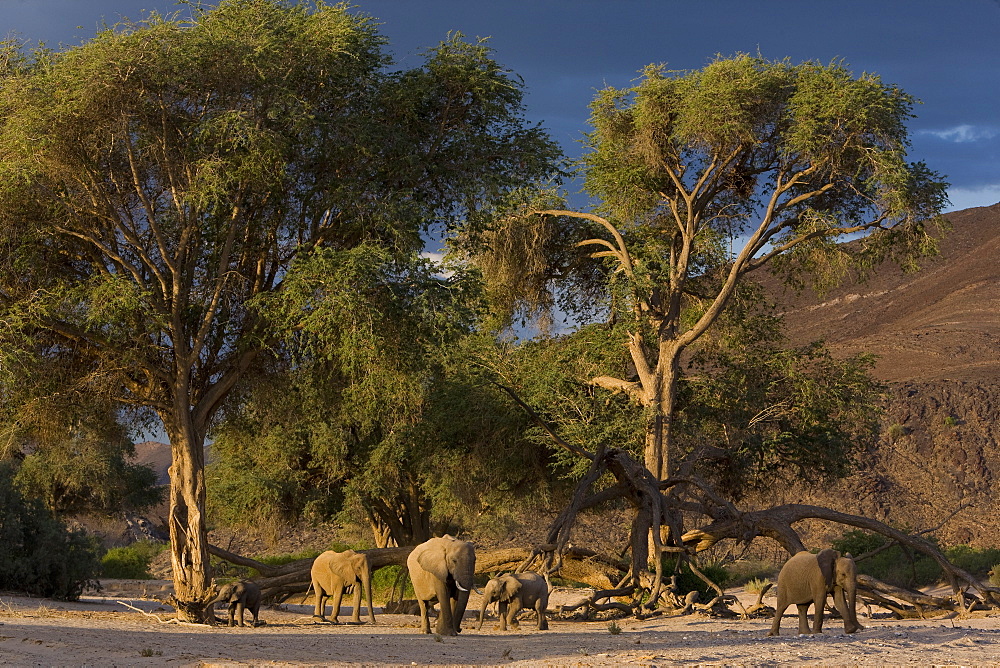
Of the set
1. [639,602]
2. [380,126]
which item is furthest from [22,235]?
[639,602]

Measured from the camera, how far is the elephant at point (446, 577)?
45.8 ft

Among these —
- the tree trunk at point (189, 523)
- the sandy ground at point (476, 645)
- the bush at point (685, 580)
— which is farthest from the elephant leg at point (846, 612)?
the tree trunk at point (189, 523)

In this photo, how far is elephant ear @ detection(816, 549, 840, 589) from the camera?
1298 centimetres

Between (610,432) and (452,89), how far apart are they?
7707 millimetres

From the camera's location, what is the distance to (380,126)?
1686 cm

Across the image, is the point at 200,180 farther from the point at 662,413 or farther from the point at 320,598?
the point at 662,413

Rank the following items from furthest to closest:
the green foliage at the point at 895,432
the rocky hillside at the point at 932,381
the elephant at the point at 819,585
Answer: the green foliage at the point at 895,432 → the rocky hillside at the point at 932,381 → the elephant at the point at 819,585

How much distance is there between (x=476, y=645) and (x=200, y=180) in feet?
25.8

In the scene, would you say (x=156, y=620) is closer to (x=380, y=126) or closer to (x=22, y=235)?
(x=22, y=235)

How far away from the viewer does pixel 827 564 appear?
1308 cm

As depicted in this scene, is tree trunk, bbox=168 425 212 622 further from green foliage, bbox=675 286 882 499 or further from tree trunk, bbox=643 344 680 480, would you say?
green foliage, bbox=675 286 882 499

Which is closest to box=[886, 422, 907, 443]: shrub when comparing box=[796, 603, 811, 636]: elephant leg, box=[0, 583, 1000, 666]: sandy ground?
box=[0, 583, 1000, 666]: sandy ground

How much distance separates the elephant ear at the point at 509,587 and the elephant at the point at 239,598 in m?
3.74

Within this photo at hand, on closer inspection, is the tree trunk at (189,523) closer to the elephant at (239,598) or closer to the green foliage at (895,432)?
the elephant at (239,598)
